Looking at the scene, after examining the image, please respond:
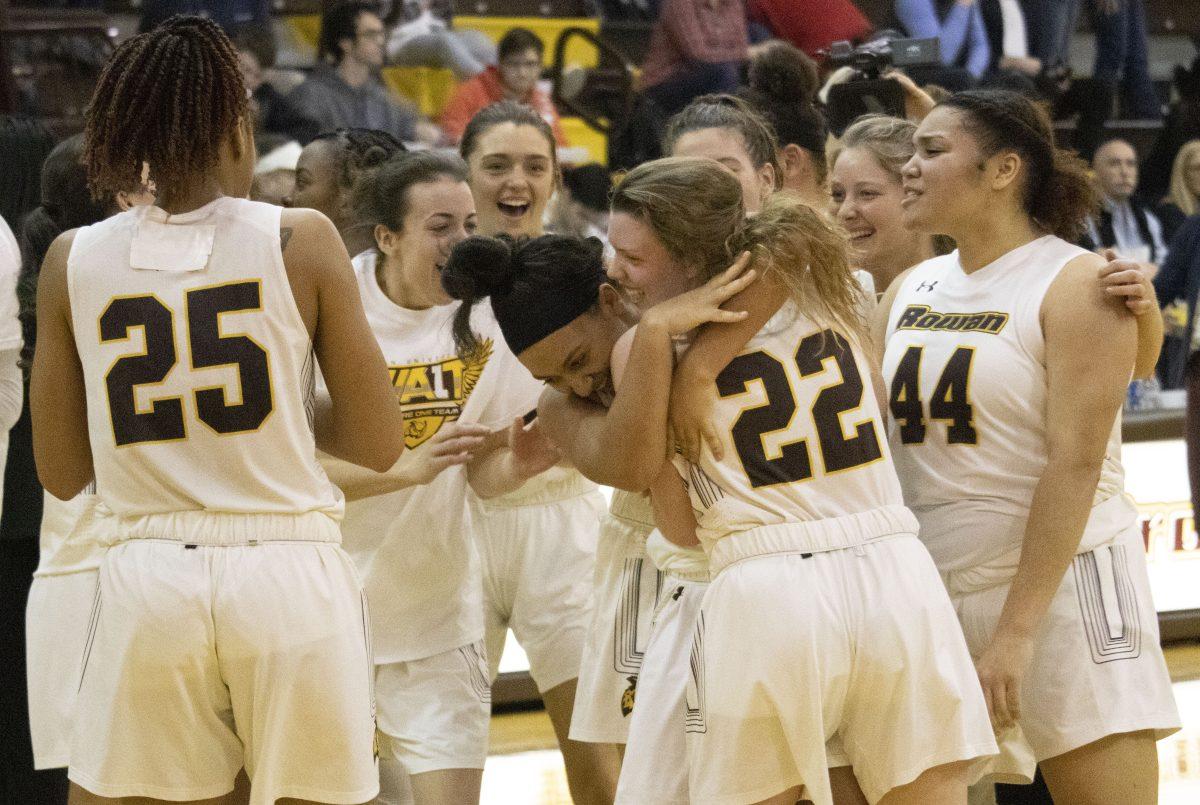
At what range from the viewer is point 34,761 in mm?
3990

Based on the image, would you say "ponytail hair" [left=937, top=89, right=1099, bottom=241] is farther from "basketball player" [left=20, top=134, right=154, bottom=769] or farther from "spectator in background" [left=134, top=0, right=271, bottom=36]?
"spectator in background" [left=134, top=0, right=271, bottom=36]

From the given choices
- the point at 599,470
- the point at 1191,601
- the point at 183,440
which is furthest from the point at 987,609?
the point at 1191,601

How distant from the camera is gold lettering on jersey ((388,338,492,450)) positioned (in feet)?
11.9

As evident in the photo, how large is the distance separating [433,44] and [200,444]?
632cm

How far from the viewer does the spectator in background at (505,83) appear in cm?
823

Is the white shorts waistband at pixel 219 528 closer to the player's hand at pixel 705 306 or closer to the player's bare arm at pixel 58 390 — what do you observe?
the player's bare arm at pixel 58 390

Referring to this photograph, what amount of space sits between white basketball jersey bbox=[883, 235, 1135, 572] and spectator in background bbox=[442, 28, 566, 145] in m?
5.32

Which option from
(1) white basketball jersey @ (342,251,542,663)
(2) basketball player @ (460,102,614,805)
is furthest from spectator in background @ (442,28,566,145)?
(1) white basketball jersey @ (342,251,542,663)

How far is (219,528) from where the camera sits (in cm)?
256

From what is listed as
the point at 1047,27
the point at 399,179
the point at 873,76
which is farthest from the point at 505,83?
the point at 399,179

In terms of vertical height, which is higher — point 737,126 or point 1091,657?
point 737,126

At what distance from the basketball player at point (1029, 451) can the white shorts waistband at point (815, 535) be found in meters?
0.50

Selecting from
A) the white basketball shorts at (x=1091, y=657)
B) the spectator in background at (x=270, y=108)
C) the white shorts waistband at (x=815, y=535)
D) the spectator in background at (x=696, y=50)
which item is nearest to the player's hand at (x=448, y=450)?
the white shorts waistband at (x=815, y=535)

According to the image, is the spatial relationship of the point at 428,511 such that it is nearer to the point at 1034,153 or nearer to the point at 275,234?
the point at 275,234
